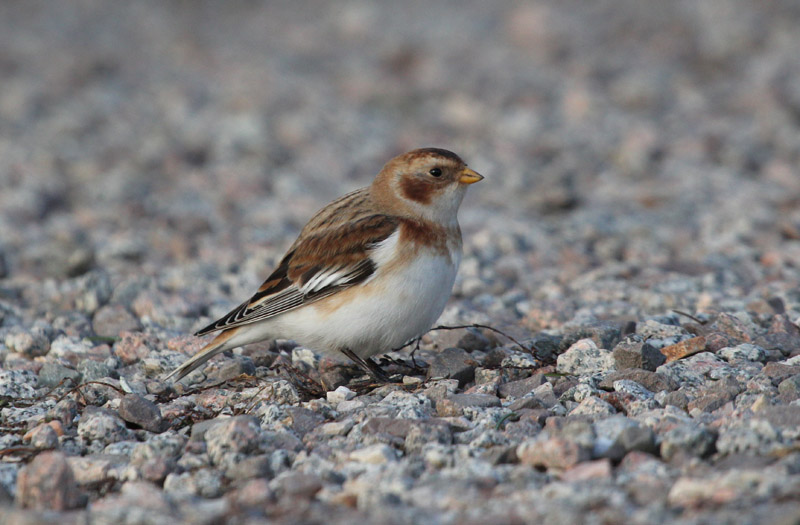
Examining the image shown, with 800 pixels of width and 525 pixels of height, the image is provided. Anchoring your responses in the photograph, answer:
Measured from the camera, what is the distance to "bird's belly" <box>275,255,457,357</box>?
4.75 metres

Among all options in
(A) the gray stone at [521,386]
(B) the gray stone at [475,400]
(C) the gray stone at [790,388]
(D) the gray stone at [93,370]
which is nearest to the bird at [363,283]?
(D) the gray stone at [93,370]

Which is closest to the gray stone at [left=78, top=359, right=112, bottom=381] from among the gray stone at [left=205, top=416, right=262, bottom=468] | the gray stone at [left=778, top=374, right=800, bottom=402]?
the gray stone at [left=205, top=416, right=262, bottom=468]

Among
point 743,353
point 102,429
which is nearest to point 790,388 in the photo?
point 743,353

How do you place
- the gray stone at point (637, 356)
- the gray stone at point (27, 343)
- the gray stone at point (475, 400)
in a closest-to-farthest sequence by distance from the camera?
the gray stone at point (475, 400) < the gray stone at point (637, 356) < the gray stone at point (27, 343)

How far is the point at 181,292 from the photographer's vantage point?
6.35m

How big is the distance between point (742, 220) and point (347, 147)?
13.6 ft

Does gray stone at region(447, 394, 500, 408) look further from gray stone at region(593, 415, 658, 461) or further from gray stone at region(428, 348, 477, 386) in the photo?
gray stone at region(593, 415, 658, 461)

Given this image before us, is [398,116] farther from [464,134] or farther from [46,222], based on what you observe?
[46,222]

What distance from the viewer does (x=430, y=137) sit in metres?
10.3

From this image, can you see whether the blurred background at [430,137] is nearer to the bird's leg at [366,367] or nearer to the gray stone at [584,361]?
the gray stone at [584,361]

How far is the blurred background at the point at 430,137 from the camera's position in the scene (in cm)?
694

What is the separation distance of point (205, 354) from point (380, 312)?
34.0 inches

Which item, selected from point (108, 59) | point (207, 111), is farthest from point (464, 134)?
point (108, 59)

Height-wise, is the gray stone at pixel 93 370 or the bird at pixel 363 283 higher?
the bird at pixel 363 283
